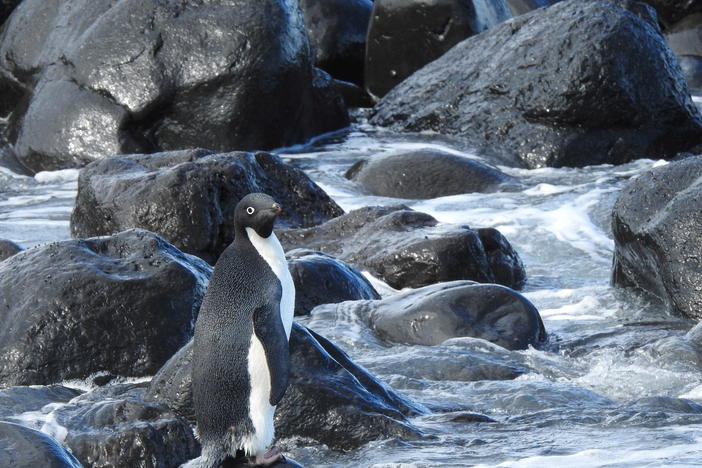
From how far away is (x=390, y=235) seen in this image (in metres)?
9.33

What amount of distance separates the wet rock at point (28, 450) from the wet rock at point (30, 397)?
170 cm

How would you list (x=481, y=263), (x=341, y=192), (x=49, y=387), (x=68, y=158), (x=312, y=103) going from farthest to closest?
1. (x=312, y=103)
2. (x=68, y=158)
3. (x=341, y=192)
4. (x=481, y=263)
5. (x=49, y=387)

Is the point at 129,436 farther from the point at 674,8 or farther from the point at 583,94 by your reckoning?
the point at 674,8

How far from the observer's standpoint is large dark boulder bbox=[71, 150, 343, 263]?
906 centimetres

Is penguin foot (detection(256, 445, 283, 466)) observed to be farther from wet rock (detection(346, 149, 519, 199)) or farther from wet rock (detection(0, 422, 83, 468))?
wet rock (detection(346, 149, 519, 199))

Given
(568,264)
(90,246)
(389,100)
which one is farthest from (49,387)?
(389,100)

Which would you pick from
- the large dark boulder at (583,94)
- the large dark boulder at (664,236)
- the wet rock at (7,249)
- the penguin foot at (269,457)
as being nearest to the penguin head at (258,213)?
the penguin foot at (269,457)

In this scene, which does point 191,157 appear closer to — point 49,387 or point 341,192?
point 341,192

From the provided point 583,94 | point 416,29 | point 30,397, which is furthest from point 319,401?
point 416,29

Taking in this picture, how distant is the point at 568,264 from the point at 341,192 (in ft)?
Answer: 9.88

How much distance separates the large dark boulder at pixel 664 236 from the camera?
817 cm

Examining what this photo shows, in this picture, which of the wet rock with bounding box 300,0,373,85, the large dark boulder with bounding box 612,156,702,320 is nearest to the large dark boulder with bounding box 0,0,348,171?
the wet rock with bounding box 300,0,373,85

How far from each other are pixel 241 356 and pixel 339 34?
14.1 metres

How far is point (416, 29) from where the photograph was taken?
17.2 m
